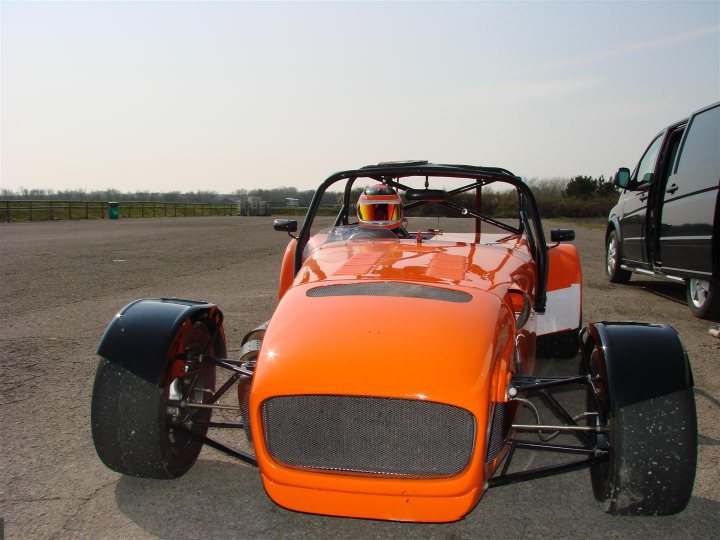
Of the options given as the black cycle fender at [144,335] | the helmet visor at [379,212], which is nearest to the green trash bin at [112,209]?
the helmet visor at [379,212]

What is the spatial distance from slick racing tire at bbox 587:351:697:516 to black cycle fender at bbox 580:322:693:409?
0.05m

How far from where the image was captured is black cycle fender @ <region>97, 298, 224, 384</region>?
3.23 metres

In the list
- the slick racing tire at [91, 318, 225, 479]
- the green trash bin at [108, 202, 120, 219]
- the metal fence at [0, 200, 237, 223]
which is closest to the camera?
the slick racing tire at [91, 318, 225, 479]

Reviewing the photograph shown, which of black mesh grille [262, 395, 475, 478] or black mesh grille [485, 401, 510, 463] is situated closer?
black mesh grille [262, 395, 475, 478]

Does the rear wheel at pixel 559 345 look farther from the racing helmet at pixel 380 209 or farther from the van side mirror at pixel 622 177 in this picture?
the van side mirror at pixel 622 177

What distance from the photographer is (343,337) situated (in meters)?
2.90

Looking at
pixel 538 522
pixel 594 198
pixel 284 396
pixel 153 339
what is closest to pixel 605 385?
pixel 538 522

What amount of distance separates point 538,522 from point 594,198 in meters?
58.4

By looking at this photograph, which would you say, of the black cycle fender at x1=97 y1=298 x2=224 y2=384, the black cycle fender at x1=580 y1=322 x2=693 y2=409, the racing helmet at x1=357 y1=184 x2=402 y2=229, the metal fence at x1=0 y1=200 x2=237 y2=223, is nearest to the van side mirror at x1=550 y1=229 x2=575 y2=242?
the racing helmet at x1=357 y1=184 x2=402 y2=229

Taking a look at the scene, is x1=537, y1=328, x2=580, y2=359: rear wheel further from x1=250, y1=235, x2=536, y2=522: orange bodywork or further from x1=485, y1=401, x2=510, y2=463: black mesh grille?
x1=485, y1=401, x2=510, y2=463: black mesh grille

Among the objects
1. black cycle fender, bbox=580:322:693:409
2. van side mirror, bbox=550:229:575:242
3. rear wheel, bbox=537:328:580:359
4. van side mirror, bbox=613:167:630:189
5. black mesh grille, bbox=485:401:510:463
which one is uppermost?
van side mirror, bbox=613:167:630:189

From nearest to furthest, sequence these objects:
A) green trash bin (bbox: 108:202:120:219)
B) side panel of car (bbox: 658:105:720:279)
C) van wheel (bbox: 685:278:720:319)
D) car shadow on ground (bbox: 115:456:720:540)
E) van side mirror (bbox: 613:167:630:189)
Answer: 1. car shadow on ground (bbox: 115:456:720:540)
2. side panel of car (bbox: 658:105:720:279)
3. van wheel (bbox: 685:278:720:319)
4. van side mirror (bbox: 613:167:630:189)
5. green trash bin (bbox: 108:202:120:219)

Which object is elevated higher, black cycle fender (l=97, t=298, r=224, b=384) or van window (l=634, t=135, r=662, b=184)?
van window (l=634, t=135, r=662, b=184)

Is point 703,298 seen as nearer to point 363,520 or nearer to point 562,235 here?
point 562,235
